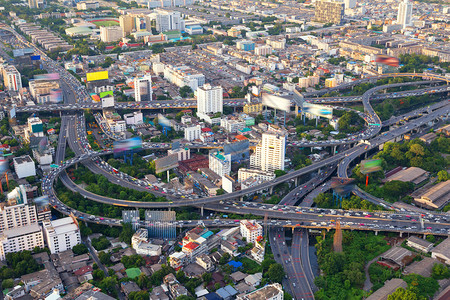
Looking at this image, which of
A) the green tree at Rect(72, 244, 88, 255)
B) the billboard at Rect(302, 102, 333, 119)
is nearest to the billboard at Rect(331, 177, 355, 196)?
the billboard at Rect(302, 102, 333, 119)

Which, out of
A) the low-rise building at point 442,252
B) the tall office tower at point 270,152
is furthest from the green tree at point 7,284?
the low-rise building at point 442,252

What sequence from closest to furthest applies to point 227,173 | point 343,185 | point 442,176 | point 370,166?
point 343,185
point 442,176
point 227,173
point 370,166

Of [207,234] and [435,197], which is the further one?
[435,197]

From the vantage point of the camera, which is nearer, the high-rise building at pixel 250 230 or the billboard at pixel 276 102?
the high-rise building at pixel 250 230

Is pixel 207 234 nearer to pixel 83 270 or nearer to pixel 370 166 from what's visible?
pixel 83 270

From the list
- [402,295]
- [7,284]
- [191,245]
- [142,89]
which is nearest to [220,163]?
[191,245]

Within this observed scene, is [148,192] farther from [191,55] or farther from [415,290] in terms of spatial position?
[191,55]

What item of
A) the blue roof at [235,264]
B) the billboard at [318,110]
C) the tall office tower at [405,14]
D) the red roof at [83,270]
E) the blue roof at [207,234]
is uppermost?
the tall office tower at [405,14]

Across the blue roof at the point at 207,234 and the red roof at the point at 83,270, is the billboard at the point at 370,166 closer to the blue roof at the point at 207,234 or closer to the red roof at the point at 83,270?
the blue roof at the point at 207,234
